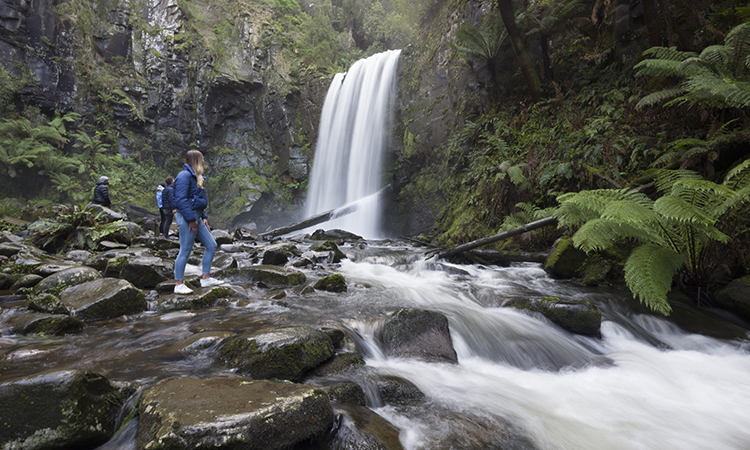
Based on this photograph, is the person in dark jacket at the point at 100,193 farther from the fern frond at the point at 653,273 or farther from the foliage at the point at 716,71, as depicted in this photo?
the foliage at the point at 716,71

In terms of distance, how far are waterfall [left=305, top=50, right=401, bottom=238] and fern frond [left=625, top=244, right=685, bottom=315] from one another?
486 inches

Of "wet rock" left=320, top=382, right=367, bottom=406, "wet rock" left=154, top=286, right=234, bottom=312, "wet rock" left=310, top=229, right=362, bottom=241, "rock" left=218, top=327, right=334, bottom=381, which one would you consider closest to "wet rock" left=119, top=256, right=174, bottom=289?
"wet rock" left=154, top=286, right=234, bottom=312

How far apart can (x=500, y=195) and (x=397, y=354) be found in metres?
5.71

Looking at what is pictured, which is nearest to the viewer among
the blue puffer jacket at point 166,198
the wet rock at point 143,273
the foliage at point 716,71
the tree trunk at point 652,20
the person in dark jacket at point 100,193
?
the foliage at point 716,71

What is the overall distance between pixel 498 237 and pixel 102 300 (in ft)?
19.8

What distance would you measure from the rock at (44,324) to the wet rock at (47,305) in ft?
0.84

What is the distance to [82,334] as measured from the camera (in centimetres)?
319

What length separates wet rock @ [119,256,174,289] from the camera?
4855 mm

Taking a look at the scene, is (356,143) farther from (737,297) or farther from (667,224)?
(737,297)

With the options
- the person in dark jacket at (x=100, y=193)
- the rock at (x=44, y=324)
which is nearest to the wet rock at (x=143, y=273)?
the rock at (x=44, y=324)

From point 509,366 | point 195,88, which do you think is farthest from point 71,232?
point 195,88

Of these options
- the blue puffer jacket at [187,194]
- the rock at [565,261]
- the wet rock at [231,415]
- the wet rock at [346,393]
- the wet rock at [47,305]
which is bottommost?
the wet rock at [47,305]

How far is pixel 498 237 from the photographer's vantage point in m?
6.17

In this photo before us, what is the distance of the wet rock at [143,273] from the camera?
486 cm
